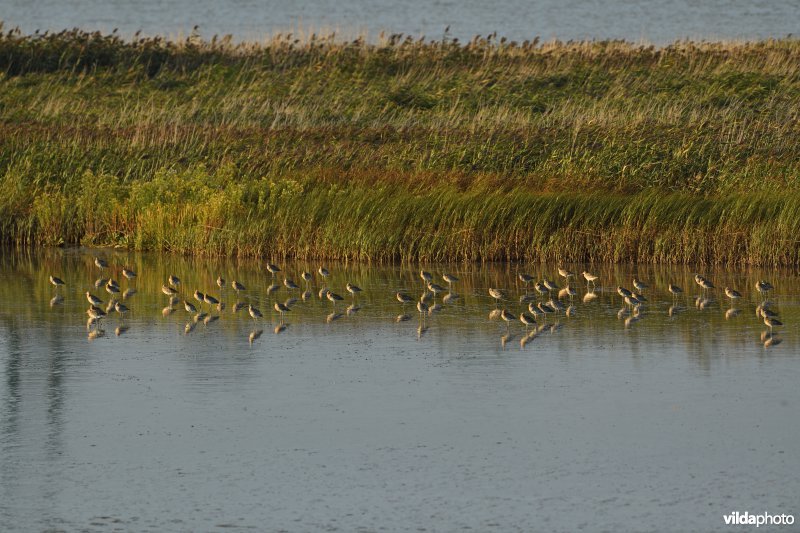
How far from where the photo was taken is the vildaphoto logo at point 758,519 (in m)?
8.90

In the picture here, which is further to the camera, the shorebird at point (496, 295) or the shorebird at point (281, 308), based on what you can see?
the shorebird at point (496, 295)

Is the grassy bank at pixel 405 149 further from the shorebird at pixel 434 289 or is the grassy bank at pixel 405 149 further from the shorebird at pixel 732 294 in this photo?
the shorebird at pixel 732 294

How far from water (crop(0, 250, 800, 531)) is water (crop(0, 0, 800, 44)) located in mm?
46150

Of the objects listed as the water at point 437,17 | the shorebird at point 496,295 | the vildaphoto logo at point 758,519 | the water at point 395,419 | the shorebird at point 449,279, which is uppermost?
the water at point 437,17

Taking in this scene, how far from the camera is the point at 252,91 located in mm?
34031

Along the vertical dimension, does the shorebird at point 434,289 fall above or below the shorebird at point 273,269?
below

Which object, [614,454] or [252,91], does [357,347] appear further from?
[252,91]

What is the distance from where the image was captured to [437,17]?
78625mm

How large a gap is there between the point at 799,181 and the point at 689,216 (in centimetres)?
279

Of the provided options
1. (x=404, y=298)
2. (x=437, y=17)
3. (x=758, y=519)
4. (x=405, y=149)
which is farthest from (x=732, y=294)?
(x=437, y=17)

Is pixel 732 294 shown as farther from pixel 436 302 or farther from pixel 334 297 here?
pixel 334 297

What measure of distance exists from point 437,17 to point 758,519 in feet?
234

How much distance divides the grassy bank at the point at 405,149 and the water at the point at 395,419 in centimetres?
358

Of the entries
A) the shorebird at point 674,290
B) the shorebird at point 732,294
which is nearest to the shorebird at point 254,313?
the shorebird at point 674,290
